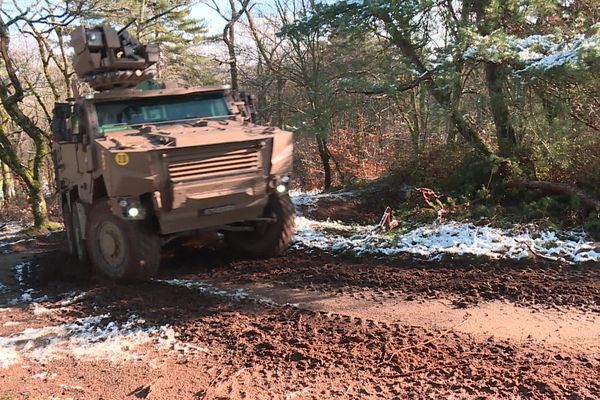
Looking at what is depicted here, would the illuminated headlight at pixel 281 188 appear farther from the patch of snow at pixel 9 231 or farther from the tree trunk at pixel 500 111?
the patch of snow at pixel 9 231

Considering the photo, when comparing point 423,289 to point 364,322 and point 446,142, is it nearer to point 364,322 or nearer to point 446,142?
point 364,322

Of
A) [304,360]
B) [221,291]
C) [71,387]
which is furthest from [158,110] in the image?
[304,360]

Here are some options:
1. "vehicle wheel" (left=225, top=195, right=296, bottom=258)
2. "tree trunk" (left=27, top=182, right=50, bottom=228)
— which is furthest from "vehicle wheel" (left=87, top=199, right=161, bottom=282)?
"tree trunk" (left=27, top=182, right=50, bottom=228)

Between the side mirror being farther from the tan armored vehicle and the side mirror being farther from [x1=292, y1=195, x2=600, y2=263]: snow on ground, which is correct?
[x1=292, y1=195, x2=600, y2=263]: snow on ground

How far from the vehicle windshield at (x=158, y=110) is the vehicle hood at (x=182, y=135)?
238 mm

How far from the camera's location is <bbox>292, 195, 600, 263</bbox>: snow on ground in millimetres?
6648

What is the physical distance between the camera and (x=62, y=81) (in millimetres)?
20188

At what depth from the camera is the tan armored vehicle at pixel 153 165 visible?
6.11 metres

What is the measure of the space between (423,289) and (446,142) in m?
6.22

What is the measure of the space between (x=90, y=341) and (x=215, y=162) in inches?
88.6

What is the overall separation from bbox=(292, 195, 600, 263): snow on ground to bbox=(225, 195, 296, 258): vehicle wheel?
66cm

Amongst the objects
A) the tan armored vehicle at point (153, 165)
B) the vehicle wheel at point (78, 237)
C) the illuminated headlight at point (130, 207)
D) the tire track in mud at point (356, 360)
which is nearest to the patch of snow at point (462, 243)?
the tan armored vehicle at point (153, 165)

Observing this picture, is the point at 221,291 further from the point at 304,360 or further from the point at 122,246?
the point at 304,360

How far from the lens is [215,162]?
6.26 meters
